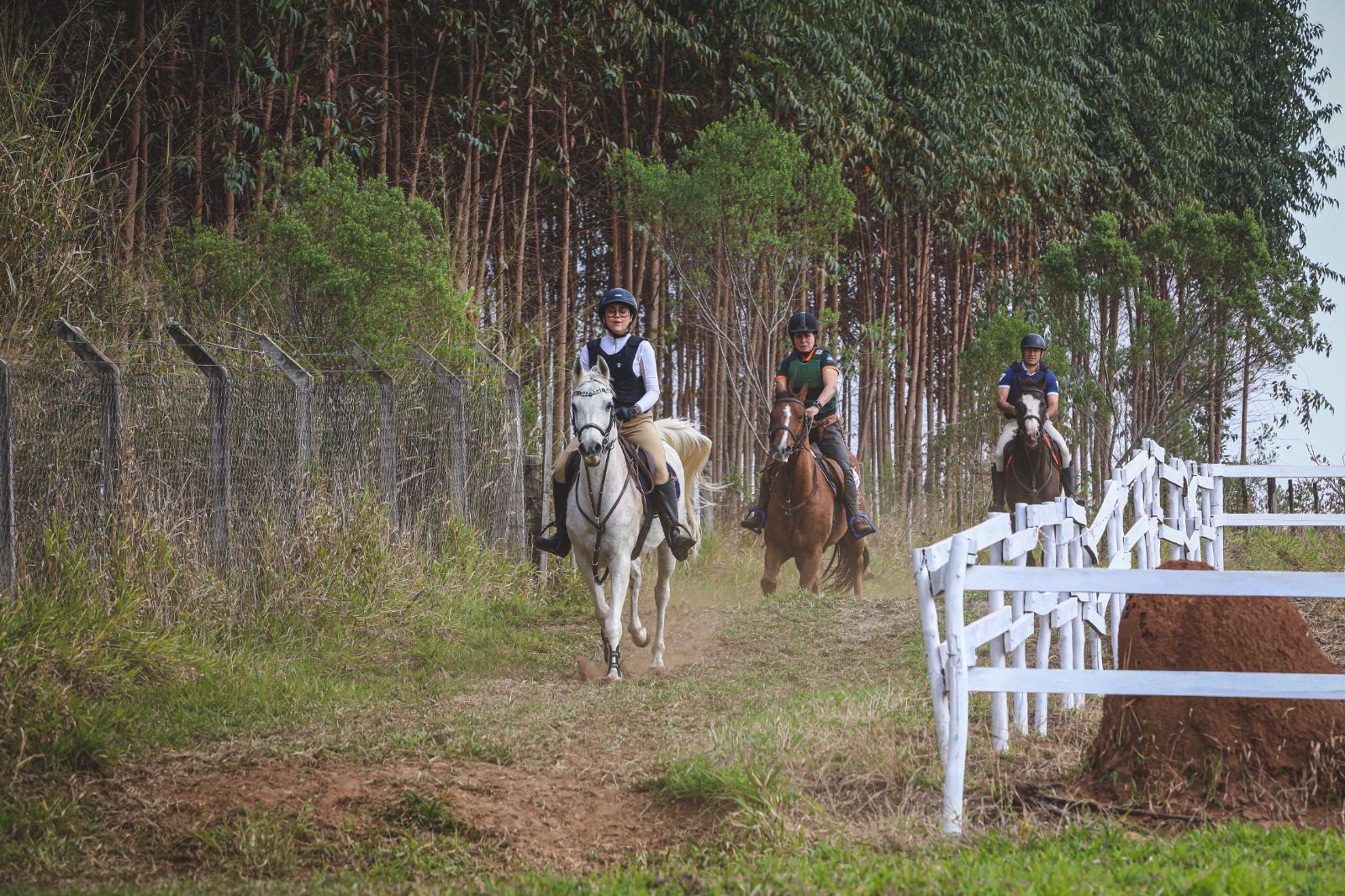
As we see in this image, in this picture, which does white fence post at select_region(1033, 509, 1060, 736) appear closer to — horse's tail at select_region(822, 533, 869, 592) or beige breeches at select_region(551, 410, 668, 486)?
beige breeches at select_region(551, 410, 668, 486)

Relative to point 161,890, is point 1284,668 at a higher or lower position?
higher

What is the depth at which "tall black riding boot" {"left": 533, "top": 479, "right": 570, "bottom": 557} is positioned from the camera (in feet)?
32.4

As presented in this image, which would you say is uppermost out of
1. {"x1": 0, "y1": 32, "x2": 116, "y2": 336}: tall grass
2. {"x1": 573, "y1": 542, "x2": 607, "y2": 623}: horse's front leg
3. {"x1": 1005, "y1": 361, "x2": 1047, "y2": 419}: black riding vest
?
{"x1": 0, "y1": 32, "x2": 116, "y2": 336}: tall grass

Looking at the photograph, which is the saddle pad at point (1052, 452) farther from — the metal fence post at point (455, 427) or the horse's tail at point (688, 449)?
the metal fence post at point (455, 427)

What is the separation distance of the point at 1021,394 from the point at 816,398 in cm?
257

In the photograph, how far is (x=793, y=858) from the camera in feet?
15.2

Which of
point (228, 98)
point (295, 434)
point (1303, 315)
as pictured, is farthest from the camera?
point (1303, 315)

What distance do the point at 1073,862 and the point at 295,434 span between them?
280 inches

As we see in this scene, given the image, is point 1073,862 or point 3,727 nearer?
point 1073,862

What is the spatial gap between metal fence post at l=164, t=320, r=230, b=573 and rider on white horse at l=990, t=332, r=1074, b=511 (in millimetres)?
8401

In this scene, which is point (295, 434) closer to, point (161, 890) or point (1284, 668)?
point (161, 890)

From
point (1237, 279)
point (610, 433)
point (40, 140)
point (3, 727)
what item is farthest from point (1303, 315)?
point (3, 727)

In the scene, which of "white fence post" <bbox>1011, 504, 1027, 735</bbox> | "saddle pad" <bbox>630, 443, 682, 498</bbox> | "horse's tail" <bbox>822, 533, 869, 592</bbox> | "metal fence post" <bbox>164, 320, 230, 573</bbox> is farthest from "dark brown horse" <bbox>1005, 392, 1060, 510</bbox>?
"metal fence post" <bbox>164, 320, 230, 573</bbox>

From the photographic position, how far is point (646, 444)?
10117 millimetres
